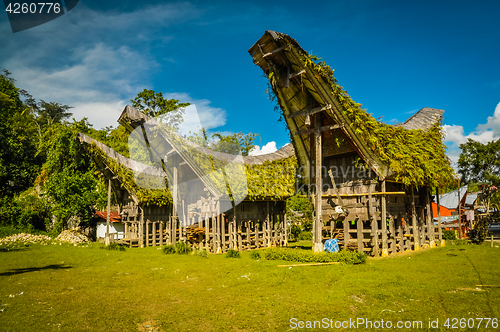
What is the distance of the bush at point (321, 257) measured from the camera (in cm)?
1284

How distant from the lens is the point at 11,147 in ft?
109

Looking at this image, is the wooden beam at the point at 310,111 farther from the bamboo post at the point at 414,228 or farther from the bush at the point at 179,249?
the bush at the point at 179,249

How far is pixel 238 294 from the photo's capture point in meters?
8.41

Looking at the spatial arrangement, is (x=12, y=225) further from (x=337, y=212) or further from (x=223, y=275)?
(x=337, y=212)

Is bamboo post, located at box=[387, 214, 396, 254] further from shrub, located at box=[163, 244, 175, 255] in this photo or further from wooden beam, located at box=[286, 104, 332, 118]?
shrub, located at box=[163, 244, 175, 255]

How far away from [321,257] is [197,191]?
1066 cm

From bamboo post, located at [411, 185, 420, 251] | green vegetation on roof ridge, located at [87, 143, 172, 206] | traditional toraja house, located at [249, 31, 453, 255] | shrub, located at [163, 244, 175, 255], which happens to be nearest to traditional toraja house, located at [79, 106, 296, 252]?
green vegetation on roof ridge, located at [87, 143, 172, 206]

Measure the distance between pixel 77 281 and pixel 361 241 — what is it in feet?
37.2

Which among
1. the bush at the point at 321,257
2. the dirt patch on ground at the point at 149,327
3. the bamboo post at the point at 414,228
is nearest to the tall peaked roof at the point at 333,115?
the bamboo post at the point at 414,228

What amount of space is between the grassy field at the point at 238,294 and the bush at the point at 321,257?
538 mm

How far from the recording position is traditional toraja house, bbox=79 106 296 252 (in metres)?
19.0

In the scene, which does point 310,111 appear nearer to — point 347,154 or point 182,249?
point 347,154

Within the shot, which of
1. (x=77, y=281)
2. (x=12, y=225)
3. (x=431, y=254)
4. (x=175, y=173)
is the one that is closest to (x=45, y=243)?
(x=12, y=225)

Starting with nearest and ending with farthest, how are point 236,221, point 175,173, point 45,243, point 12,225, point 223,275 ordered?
point 223,275 < point 236,221 < point 175,173 < point 45,243 < point 12,225
